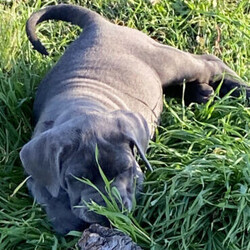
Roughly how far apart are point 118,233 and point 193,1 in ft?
10.4

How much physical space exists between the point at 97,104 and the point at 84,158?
77 cm

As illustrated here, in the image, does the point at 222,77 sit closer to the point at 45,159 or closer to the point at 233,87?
the point at 233,87

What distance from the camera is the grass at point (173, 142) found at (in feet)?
14.7

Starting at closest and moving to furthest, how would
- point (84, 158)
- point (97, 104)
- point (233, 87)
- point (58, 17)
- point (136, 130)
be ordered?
point (84, 158), point (136, 130), point (97, 104), point (233, 87), point (58, 17)

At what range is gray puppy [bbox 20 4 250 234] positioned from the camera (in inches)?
173

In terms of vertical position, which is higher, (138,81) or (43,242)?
(138,81)

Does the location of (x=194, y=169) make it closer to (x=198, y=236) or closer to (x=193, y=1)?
(x=198, y=236)

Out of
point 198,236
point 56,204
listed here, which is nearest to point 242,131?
point 198,236

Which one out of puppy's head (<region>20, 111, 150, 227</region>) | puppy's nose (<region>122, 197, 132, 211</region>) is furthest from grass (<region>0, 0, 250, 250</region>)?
puppy's head (<region>20, 111, 150, 227</region>)

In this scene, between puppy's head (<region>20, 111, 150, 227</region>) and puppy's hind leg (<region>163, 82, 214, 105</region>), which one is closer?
puppy's head (<region>20, 111, 150, 227</region>)

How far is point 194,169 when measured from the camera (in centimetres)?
472

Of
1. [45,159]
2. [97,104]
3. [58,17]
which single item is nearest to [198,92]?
[97,104]

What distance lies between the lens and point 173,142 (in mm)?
5344

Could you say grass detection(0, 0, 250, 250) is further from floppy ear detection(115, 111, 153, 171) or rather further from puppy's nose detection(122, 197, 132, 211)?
floppy ear detection(115, 111, 153, 171)
